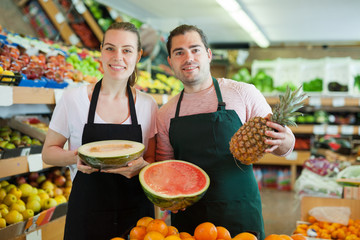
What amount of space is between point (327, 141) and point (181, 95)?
351 centimetres

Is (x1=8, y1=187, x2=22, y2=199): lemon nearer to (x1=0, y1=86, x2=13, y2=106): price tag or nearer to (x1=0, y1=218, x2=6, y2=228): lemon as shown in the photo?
(x1=0, y1=218, x2=6, y2=228): lemon

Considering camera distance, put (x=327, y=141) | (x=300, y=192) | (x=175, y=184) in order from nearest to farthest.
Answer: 1. (x=175, y=184)
2. (x=300, y=192)
3. (x=327, y=141)

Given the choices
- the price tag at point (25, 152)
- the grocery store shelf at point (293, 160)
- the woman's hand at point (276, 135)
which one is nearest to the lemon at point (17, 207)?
the price tag at point (25, 152)

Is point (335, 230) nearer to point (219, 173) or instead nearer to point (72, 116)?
point (219, 173)

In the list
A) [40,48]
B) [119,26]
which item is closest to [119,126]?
[119,26]

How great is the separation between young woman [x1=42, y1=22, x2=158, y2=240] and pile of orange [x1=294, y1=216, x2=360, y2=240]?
61.6 inches

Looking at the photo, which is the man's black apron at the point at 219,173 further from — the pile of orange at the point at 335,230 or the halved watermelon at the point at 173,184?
the pile of orange at the point at 335,230

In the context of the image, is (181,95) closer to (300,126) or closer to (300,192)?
(300,192)

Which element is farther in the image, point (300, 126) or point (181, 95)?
point (300, 126)

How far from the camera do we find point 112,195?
2.00 metres

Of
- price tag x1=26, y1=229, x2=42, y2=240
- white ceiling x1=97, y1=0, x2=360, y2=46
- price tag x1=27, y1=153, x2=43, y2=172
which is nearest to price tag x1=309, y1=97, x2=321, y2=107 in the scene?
white ceiling x1=97, y1=0, x2=360, y2=46

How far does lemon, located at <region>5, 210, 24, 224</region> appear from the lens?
237 centimetres

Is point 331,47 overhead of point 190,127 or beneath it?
overhead

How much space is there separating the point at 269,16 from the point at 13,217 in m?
5.42
